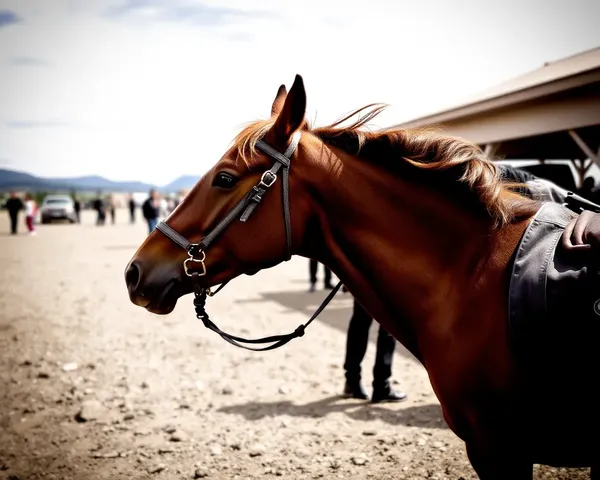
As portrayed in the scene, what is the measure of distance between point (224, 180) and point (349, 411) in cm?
297

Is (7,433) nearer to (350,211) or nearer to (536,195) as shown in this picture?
(350,211)

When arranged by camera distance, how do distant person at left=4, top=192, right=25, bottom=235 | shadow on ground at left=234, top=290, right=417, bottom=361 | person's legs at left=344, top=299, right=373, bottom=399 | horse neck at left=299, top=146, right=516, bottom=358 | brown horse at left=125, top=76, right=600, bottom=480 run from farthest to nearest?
distant person at left=4, top=192, right=25, bottom=235
shadow on ground at left=234, top=290, right=417, bottom=361
person's legs at left=344, top=299, right=373, bottom=399
horse neck at left=299, top=146, right=516, bottom=358
brown horse at left=125, top=76, right=600, bottom=480

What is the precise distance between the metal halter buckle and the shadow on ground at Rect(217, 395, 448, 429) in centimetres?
277

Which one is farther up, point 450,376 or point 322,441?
point 450,376

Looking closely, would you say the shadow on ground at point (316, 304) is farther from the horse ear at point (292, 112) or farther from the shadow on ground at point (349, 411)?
the horse ear at point (292, 112)

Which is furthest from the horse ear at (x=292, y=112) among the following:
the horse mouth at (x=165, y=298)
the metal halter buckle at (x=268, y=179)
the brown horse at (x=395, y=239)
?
the horse mouth at (x=165, y=298)

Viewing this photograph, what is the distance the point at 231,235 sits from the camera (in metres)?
1.81

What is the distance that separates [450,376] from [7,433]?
377 cm

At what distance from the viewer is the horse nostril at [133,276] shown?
1.83 m

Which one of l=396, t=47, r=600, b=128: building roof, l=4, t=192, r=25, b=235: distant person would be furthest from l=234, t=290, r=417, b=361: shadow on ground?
l=4, t=192, r=25, b=235: distant person

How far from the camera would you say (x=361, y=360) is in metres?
4.26

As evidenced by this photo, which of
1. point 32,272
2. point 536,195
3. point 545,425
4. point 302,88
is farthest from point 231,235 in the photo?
point 32,272

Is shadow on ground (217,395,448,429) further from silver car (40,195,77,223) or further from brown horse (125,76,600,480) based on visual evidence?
silver car (40,195,77,223)

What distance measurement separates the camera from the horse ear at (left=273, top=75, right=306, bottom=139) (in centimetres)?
169
